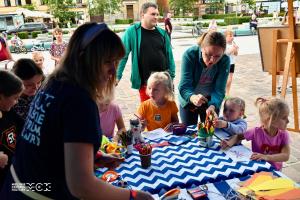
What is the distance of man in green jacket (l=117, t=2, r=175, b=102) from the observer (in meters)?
3.52

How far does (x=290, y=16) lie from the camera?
3406 millimetres

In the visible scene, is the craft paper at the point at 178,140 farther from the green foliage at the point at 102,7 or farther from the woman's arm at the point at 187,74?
the green foliage at the point at 102,7

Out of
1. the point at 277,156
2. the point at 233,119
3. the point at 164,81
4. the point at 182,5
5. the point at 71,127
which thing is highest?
the point at 182,5

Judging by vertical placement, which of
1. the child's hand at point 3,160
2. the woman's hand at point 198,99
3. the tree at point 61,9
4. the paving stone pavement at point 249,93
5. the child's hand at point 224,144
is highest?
the tree at point 61,9

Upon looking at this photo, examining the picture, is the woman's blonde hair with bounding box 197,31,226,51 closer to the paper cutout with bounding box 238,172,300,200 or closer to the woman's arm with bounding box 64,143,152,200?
the paper cutout with bounding box 238,172,300,200

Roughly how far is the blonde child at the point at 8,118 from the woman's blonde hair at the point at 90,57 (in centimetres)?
86

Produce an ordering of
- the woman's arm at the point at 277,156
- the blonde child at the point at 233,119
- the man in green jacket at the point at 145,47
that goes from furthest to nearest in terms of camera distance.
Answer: the man in green jacket at the point at 145,47, the blonde child at the point at 233,119, the woman's arm at the point at 277,156

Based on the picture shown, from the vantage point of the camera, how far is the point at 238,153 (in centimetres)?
202

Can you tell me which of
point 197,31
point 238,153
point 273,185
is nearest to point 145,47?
point 238,153

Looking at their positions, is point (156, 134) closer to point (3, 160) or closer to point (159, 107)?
point (159, 107)

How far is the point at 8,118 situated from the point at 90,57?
3.47 ft

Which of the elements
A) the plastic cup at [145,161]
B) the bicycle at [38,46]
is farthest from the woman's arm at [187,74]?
the bicycle at [38,46]

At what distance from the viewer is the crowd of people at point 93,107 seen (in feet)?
3.22

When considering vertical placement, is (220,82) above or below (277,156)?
above
